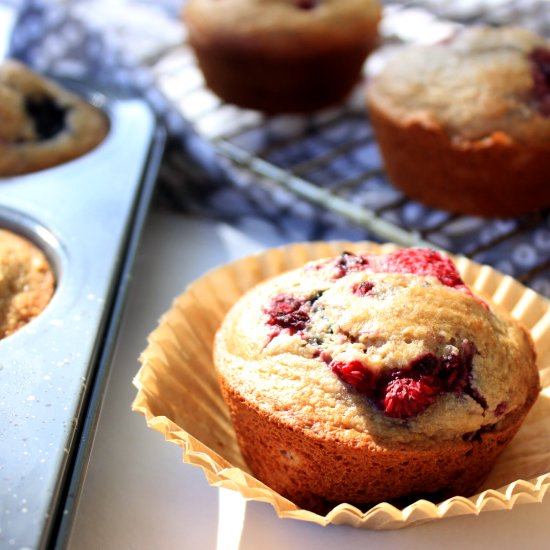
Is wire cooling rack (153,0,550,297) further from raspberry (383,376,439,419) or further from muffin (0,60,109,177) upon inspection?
raspberry (383,376,439,419)

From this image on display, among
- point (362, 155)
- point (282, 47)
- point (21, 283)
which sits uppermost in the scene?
point (282, 47)

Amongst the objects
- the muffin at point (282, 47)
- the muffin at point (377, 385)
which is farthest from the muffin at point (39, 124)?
the muffin at point (377, 385)

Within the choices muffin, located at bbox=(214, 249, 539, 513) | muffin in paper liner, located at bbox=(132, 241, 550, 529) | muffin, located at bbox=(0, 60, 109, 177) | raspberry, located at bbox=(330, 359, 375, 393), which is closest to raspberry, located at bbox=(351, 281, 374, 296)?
muffin, located at bbox=(214, 249, 539, 513)

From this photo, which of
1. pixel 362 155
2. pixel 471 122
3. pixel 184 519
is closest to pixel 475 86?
pixel 471 122

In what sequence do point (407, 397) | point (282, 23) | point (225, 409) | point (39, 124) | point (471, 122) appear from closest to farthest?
point (407, 397), point (225, 409), point (471, 122), point (39, 124), point (282, 23)

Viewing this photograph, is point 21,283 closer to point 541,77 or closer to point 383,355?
point 383,355

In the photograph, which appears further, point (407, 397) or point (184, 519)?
point (184, 519)
